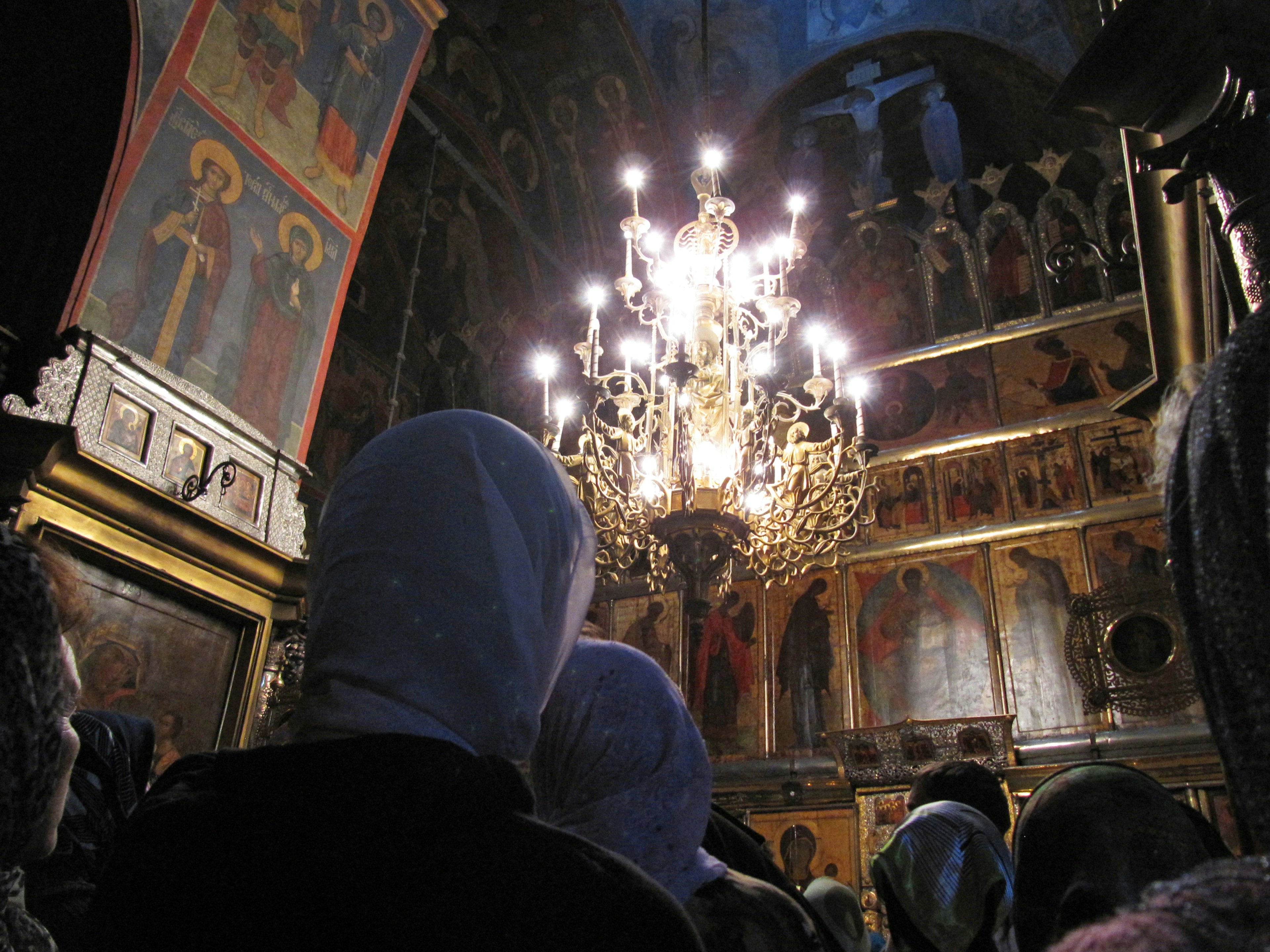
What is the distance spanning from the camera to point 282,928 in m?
0.71

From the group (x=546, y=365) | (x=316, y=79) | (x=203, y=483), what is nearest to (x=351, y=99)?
(x=316, y=79)

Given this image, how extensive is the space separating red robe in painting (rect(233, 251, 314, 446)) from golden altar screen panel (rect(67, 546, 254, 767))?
1358mm

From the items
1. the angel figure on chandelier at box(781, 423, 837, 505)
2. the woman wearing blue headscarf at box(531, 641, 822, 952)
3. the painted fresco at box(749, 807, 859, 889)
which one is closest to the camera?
the woman wearing blue headscarf at box(531, 641, 822, 952)

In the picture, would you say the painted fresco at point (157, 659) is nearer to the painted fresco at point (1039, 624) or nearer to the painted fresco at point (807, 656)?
the painted fresco at point (807, 656)

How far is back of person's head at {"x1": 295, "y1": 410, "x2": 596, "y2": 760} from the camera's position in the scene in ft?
2.78

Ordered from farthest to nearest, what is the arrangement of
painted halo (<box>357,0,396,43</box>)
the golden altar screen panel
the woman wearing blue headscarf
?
painted halo (<box>357,0,396,43</box>) → the golden altar screen panel → the woman wearing blue headscarf

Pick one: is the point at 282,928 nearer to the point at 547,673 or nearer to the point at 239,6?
the point at 547,673

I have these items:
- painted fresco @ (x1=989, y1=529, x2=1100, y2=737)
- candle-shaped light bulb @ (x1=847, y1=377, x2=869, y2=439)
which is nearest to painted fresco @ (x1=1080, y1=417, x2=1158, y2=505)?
painted fresco @ (x1=989, y1=529, x2=1100, y2=737)

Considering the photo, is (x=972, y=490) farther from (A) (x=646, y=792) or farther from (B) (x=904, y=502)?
(A) (x=646, y=792)

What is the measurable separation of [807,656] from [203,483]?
6.60m

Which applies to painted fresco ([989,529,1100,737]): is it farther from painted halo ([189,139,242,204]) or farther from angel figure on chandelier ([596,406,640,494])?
painted halo ([189,139,242,204])

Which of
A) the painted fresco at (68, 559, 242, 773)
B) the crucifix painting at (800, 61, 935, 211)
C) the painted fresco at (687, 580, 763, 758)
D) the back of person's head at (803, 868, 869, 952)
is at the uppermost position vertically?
the crucifix painting at (800, 61, 935, 211)

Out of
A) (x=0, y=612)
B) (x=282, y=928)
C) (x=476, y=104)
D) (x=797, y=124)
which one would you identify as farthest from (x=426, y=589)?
(x=797, y=124)

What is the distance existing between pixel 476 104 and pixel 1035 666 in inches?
348
